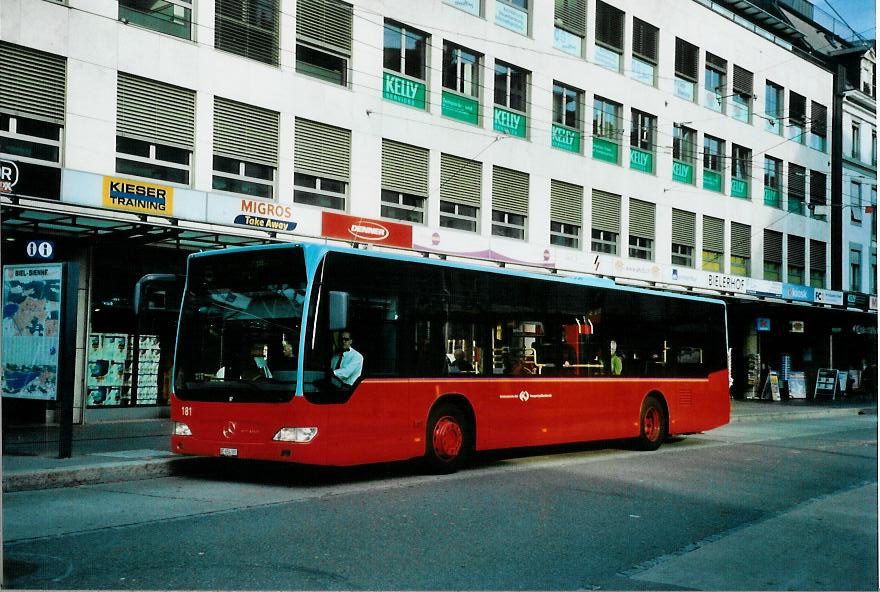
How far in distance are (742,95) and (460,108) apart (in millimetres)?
16604

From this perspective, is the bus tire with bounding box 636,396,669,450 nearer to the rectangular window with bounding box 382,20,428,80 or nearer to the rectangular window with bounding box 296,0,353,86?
the rectangular window with bounding box 296,0,353,86

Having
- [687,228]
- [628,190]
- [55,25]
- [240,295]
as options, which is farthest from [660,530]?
[687,228]

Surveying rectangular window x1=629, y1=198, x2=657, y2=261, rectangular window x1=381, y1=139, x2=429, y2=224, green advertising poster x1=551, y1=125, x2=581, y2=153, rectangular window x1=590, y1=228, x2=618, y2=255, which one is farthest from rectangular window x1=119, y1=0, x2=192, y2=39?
rectangular window x1=629, y1=198, x2=657, y2=261

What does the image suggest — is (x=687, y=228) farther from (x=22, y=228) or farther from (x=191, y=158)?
(x=22, y=228)

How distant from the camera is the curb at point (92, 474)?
34.8 ft

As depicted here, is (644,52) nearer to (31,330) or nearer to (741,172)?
(741,172)

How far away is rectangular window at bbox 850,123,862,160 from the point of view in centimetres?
4266

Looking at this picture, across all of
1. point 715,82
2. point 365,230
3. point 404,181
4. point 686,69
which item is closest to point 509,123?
point 404,181

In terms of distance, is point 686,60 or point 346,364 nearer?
point 346,364

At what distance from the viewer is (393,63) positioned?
79.7 feet

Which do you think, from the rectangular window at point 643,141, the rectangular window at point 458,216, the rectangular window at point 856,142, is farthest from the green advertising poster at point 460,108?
the rectangular window at point 856,142

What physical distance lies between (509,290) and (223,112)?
9209 millimetres

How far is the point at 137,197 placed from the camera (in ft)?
59.7

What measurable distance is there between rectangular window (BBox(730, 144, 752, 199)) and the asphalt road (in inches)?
1003
